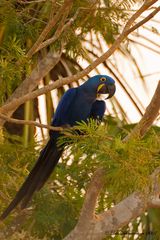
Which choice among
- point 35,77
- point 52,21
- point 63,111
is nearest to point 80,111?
point 63,111

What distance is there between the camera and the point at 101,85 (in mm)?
4227

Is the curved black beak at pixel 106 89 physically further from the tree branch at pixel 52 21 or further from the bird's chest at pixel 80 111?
the tree branch at pixel 52 21

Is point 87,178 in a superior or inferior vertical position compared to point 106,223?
superior

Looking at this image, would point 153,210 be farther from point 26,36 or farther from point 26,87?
point 26,36

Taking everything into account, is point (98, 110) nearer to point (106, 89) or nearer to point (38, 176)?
point (106, 89)

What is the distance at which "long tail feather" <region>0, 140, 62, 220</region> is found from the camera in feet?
11.7

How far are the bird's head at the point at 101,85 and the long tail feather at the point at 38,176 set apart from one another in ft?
1.72

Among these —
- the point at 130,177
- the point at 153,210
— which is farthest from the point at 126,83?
the point at 130,177

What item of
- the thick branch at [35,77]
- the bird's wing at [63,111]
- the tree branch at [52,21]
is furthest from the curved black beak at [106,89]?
the tree branch at [52,21]

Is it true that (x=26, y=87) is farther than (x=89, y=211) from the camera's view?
Yes

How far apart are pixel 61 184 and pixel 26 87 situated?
2.95 ft

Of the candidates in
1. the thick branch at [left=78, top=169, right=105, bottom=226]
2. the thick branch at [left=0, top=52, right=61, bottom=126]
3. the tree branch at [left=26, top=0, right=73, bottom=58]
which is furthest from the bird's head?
the tree branch at [left=26, top=0, right=73, bottom=58]

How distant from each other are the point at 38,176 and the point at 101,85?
80cm

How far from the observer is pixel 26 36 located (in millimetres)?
3674
